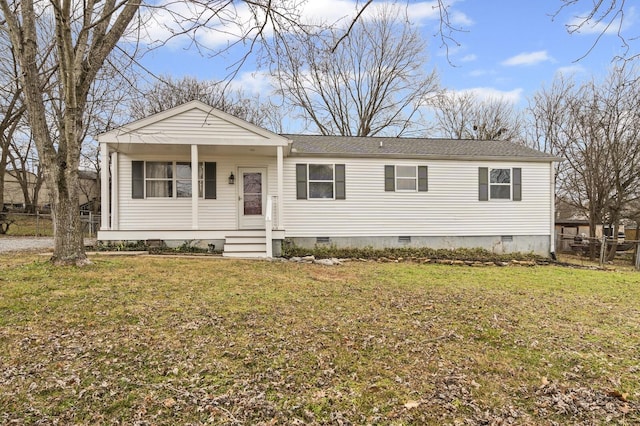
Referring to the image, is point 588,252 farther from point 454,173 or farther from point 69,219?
point 69,219

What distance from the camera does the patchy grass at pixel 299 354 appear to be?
2758mm

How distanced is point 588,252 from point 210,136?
1785cm

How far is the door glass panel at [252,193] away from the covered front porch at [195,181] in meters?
0.03

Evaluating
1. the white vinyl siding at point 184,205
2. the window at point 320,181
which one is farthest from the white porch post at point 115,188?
the window at point 320,181

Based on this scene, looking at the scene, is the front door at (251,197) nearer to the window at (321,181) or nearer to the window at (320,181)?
the window at (321,181)

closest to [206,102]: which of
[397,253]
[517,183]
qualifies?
[397,253]

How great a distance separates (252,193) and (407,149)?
5.59 meters

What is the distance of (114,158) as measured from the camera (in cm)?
1095

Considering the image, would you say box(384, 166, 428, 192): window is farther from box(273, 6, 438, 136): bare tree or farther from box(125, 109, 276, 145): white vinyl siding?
box(273, 6, 438, 136): bare tree

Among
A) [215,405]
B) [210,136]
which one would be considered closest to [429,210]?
[210,136]

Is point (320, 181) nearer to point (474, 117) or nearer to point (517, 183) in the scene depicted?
point (517, 183)

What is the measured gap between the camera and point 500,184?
13438 millimetres

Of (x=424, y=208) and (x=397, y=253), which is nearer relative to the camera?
(x=397, y=253)

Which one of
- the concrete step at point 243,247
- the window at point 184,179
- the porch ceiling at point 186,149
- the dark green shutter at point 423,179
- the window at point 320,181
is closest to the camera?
the concrete step at point 243,247
